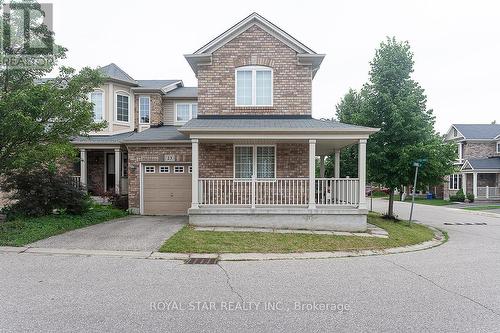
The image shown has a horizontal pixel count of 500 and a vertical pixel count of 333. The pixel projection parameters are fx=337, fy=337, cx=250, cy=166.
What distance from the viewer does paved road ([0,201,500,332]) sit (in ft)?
14.0

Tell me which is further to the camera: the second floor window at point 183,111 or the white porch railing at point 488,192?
the white porch railing at point 488,192

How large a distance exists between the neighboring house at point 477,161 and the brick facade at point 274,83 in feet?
80.8

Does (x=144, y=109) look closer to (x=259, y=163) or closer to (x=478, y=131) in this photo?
(x=259, y=163)

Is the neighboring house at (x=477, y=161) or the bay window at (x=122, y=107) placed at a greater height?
the bay window at (x=122, y=107)

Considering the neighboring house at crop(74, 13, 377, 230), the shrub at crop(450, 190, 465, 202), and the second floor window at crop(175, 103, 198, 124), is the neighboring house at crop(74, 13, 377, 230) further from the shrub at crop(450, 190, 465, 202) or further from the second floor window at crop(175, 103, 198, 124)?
the shrub at crop(450, 190, 465, 202)

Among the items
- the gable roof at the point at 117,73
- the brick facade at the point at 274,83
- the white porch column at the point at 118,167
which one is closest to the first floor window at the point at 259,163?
the brick facade at the point at 274,83

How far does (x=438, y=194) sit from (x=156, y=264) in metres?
39.2

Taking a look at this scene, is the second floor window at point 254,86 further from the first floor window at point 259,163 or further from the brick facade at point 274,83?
the first floor window at point 259,163

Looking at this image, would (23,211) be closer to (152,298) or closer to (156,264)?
(156,264)

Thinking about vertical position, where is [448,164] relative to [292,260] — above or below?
above

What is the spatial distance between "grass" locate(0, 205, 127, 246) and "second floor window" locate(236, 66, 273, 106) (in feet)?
23.4

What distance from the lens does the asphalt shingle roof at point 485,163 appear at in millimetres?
32500

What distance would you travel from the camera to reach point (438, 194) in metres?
38.5

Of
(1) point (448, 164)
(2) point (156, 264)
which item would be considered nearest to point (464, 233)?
(1) point (448, 164)
